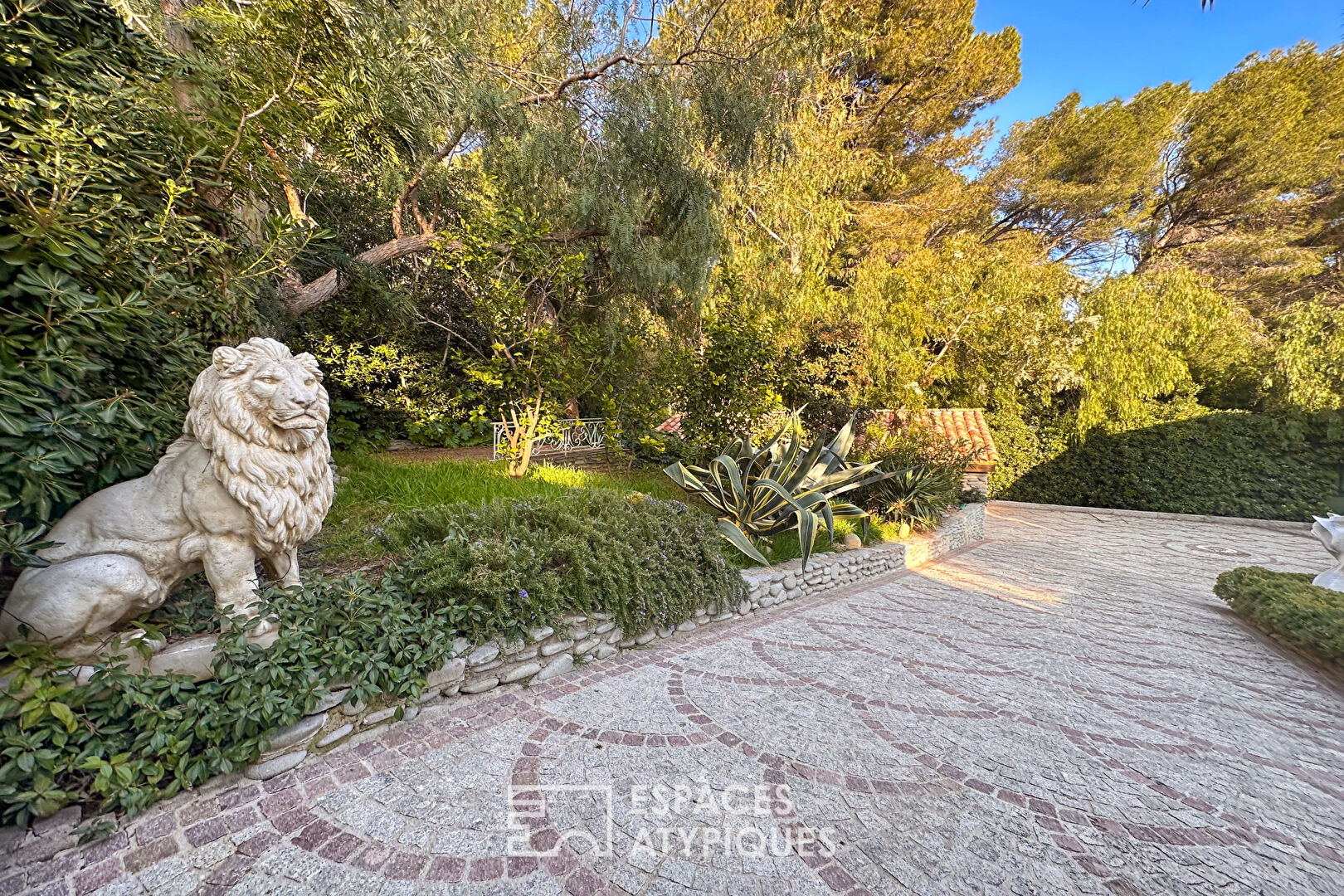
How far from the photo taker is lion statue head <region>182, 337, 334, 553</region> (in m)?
1.90

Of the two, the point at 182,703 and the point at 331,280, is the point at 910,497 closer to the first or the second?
the point at 182,703

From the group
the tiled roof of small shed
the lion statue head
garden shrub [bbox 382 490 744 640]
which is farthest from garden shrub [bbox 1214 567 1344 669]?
the lion statue head

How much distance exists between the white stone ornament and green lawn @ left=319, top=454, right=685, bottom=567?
5597 mm

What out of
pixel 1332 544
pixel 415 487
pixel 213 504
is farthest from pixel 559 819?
pixel 1332 544

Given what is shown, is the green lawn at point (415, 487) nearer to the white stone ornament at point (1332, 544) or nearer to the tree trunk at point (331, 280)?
the tree trunk at point (331, 280)

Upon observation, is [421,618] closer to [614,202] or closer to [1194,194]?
[614,202]

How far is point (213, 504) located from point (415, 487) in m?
2.32

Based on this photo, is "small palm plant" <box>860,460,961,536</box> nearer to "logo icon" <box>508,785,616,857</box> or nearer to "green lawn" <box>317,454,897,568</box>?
"green lawn" <box>317,454,897,568</box>

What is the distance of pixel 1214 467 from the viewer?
8766 mm

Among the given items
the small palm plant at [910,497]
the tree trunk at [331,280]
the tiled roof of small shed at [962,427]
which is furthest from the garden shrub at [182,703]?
the tiled roof of small shed at [962,427]

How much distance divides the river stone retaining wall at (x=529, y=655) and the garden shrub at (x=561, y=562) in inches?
3.4

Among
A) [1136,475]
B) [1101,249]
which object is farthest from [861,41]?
[1101,249]

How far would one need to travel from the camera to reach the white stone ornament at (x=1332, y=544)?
4059 mm

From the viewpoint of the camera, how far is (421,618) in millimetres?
2373
